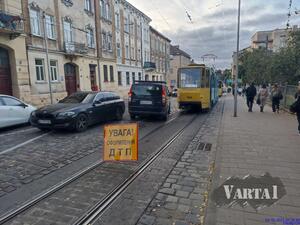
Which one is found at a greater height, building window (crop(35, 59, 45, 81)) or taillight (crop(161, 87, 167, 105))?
building window (crop(35, 59, 45, 81))

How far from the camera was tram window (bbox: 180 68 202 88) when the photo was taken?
15.0 meters

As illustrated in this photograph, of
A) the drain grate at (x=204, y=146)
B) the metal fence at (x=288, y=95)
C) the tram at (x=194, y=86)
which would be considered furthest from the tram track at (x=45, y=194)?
the metal fence at (x=288, y=95)

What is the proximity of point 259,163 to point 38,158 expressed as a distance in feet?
17.8

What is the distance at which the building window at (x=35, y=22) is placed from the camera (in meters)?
18.0

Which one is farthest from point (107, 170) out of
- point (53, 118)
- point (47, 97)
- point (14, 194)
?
point (47, 97)

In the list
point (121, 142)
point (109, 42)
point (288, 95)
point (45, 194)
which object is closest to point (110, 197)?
point (45, 194)

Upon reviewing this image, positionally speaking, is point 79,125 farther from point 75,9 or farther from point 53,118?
point 75,9

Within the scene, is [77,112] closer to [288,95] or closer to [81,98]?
[81,98]

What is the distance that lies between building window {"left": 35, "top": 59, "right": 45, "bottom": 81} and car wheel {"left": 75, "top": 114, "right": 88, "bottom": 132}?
11307 millimetres

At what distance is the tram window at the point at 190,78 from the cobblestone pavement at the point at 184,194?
904 cm

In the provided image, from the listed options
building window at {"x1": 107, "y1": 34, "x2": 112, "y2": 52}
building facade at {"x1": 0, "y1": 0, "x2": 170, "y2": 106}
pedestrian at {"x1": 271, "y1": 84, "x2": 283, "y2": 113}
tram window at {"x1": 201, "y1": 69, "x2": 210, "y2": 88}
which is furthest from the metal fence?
building window at {"x1": 107, "y1": 34, "x2": 112, "y2": 52}

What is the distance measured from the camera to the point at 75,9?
2303 cm

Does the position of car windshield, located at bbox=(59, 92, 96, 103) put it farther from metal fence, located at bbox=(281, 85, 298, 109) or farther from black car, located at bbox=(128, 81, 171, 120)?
metal fence, located at bbox=(281, 85, 298, 109)

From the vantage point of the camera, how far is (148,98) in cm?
1177
